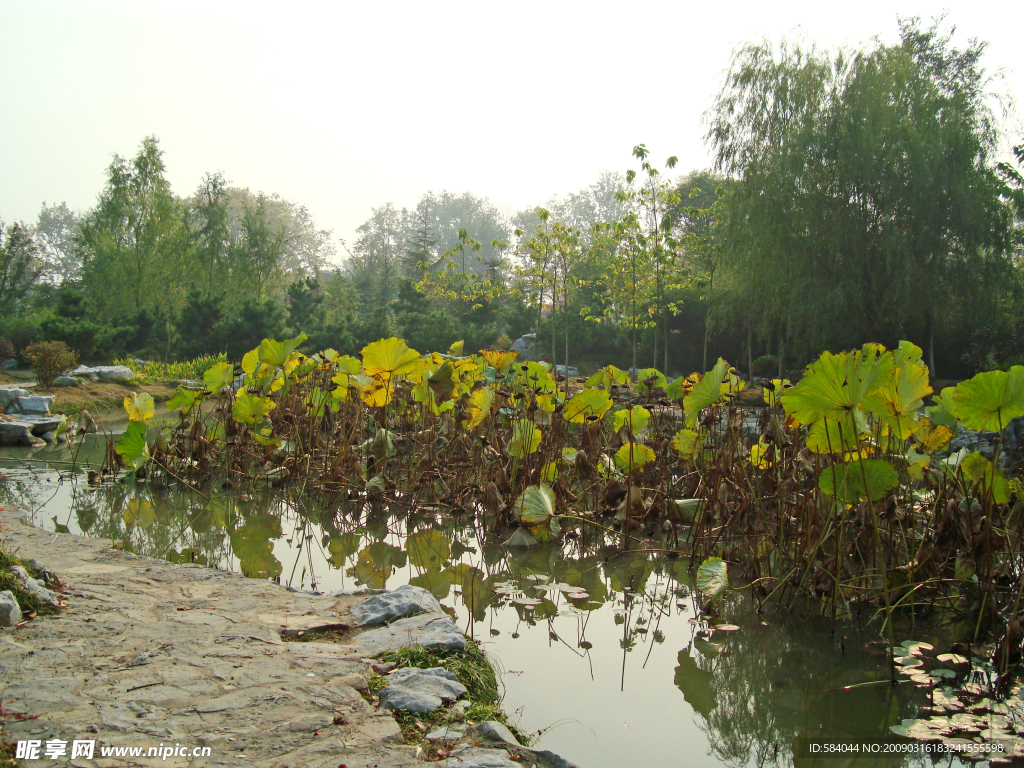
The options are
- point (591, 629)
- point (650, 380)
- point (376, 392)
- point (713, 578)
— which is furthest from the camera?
point (650, 380)

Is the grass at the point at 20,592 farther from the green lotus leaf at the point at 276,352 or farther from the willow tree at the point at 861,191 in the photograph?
the willow tree at the point at 861,191

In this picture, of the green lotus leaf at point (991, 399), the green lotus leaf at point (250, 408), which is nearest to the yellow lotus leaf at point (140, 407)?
the green lotus leaf at point (250, 408)

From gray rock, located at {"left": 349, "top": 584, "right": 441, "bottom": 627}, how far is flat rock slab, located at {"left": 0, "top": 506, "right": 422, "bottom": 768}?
3.3 inches

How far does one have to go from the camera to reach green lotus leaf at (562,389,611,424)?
4133mm

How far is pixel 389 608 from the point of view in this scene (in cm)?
239

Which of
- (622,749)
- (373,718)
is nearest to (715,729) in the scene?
(622,749)

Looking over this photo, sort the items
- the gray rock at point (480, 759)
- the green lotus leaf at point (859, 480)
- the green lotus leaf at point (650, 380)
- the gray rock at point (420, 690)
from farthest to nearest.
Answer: the green lotus leaf at point (650, 380) → the green lotus leaf at point (859, 480) → the gray rock at point (420, 690) → the gray rock at point (480, 759)

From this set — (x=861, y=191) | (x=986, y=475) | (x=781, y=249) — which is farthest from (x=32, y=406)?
(x=861, y=191)

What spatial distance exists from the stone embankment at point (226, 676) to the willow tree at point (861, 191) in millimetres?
12977

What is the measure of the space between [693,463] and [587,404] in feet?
2.83

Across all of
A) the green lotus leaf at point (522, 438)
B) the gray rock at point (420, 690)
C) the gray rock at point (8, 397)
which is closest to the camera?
the gray rock at point (420, 690)

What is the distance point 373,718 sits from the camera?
5.41 ft

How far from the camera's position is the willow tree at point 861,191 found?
42.1 ft

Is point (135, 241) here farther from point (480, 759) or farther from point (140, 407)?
point (480, 759)
